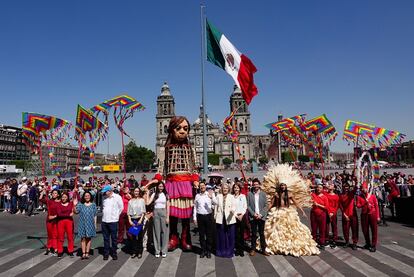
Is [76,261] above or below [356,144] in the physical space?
below

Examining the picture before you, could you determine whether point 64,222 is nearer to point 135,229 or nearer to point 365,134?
point 135,229

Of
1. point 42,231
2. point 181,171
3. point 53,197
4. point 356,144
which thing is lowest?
point 42,231

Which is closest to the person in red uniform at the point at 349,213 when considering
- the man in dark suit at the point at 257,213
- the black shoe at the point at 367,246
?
the black shoe at the point at 367,246

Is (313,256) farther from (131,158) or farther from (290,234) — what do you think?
(131,158)

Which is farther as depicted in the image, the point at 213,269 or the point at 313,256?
the point at 313,256

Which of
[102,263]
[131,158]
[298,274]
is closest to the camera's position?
[298,274]

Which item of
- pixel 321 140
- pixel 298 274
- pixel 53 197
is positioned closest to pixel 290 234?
pixel 298 274

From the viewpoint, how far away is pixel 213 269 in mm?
5855

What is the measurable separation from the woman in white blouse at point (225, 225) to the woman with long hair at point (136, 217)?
176cm

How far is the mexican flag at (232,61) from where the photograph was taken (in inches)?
388

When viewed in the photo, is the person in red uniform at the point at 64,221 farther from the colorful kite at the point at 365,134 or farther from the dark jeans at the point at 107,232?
the colorful kite at the point at 365,134

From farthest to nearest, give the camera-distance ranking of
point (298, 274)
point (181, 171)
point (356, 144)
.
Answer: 1. point (356, 144)
2. point (181, 171)
3. point (298, 274)

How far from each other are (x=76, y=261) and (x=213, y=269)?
3088mm

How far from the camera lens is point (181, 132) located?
26.0 feet
